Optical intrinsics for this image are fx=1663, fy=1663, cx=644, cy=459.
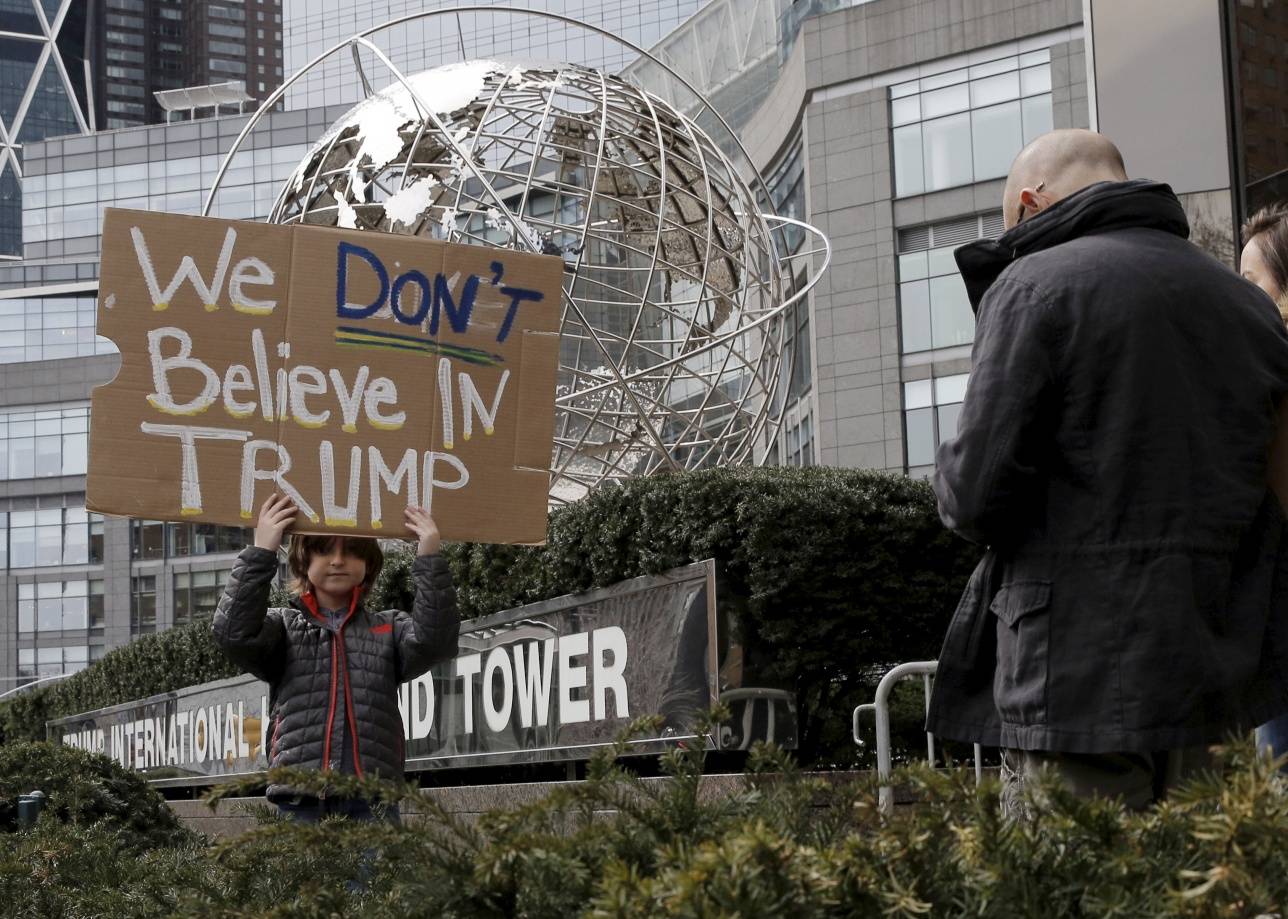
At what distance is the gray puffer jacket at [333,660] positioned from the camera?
13.8ft

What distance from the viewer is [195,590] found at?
67.1 metres

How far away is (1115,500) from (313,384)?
2.22 metres

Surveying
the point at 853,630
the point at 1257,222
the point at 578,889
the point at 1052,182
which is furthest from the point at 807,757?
the point at 578,889

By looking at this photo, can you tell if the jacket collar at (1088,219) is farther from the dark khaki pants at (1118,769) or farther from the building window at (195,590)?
the building window at (195,590)

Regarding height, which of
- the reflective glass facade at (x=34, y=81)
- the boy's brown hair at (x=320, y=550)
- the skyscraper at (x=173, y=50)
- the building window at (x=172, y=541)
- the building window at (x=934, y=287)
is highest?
the skyscraper at (x=173, y=50)

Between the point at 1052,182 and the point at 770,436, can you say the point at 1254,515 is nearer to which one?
the point at 1052,182

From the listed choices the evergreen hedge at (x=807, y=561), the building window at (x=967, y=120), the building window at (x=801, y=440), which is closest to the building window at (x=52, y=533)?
the building window at (x=801, y=440)

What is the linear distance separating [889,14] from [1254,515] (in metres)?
36.8

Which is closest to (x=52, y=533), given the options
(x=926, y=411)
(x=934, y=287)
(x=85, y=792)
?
(x=926, y=411)

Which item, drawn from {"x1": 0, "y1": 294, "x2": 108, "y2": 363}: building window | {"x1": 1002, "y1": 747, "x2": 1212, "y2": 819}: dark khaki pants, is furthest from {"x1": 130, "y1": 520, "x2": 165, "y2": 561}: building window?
{"x1": 1002, "y1": 747, "x2": 1212, "y2": 819}: dark khaki pants

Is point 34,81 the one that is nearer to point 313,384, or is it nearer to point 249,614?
point 313,384

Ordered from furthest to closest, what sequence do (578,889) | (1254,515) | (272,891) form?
(1254,515) < (272,891) < (578,889)

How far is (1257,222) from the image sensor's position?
13.6 ft

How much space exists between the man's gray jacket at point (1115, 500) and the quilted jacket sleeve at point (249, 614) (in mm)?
1926
